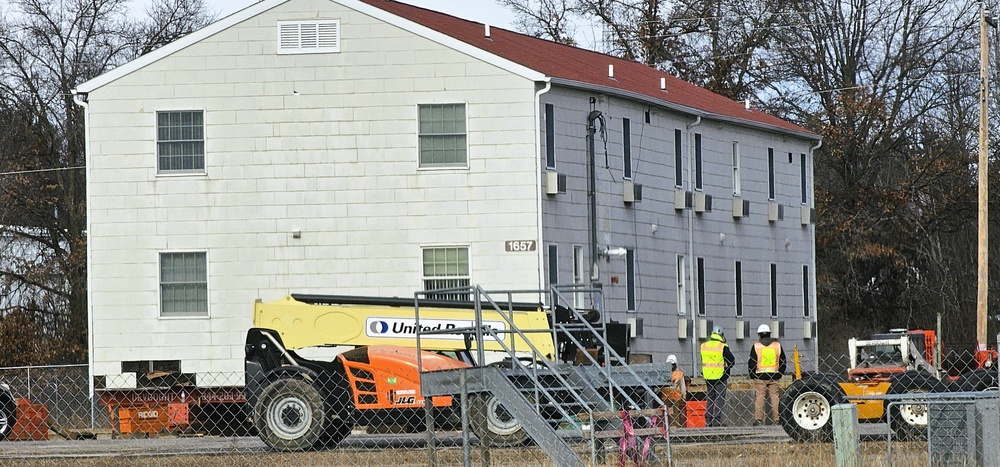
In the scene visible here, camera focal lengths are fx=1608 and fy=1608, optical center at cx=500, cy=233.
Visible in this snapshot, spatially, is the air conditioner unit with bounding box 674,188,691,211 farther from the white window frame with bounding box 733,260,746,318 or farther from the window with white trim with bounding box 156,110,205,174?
the window with white trim with bounding box 156,110,205,174

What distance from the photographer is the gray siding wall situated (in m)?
32.8

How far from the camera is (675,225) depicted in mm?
36531

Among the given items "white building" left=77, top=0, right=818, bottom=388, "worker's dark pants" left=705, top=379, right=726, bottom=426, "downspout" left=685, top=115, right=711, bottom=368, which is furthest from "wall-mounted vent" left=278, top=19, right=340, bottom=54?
"worker's dark pants" left=705, top=379, right=726, bottom=426

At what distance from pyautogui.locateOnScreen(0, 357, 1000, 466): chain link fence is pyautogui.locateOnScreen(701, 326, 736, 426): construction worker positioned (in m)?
0.25

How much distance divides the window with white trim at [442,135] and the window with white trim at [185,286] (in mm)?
4853

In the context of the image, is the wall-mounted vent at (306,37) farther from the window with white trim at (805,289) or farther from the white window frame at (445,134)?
the window with white trim at (805,289)

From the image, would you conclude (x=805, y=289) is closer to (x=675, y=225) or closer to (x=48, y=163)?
(x=675, y=225)

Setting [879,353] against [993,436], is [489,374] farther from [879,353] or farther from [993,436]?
[879,353]

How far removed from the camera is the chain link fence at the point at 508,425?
A: 14.3m

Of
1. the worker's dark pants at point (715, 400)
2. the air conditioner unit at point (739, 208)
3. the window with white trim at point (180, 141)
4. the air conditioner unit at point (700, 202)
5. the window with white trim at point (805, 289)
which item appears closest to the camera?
the worker's dark pants at point (715, 400)

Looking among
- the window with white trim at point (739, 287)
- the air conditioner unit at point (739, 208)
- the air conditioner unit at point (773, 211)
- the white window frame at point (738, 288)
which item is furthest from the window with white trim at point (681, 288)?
the air conditioner unit at point (773, 211)

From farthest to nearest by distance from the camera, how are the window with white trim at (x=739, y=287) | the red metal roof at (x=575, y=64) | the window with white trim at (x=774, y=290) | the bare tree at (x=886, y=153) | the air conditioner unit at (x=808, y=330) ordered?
the bare tree at (x=886, y=153) → the air conditioner unit at (x=808, y=330) → the window with white trim at (x=774, y=290) → the window with white trim at (x=739, y=287) → the red metal roof at (x=575, y=64)

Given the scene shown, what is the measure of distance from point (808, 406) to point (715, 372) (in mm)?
3666

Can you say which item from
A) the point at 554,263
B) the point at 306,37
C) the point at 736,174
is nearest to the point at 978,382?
the point at 554,263
